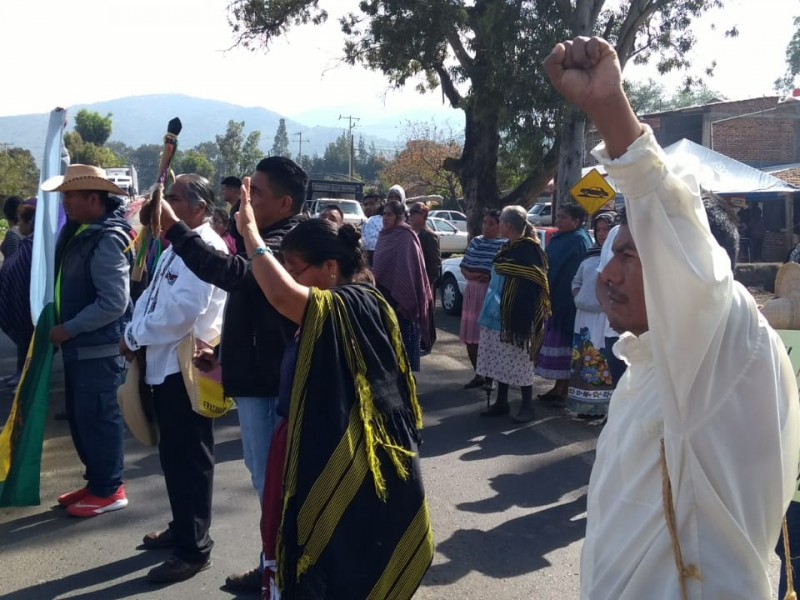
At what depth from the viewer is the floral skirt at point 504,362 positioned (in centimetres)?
684

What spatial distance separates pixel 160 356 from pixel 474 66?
1148cm

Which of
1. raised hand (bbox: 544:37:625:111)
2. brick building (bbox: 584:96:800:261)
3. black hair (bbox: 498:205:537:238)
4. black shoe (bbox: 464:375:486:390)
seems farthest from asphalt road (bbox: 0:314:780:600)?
brick building (bbox: 584:96:800:261)

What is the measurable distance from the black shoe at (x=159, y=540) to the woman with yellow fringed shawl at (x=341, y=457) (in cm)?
193

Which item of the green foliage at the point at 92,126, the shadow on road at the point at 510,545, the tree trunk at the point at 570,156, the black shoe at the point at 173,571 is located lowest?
the shadow on road at the point at 510,545

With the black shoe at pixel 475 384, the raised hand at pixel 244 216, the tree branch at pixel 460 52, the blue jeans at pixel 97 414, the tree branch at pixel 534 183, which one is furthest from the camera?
the tree branch at pixel 534 183

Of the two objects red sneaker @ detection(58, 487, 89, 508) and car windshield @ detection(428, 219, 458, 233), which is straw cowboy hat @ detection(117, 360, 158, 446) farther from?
car windshield @ detection(428, 219, 458, 233)

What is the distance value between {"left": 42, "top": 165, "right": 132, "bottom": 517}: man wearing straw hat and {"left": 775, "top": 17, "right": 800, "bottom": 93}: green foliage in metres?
65.7

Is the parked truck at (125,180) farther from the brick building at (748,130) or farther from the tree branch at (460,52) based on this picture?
the brick building at (748,130)

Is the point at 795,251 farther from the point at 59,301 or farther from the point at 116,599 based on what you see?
the point at 59,301

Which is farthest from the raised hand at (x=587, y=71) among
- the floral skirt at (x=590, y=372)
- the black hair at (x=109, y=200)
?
the floral skirt at (x=590, y=372)

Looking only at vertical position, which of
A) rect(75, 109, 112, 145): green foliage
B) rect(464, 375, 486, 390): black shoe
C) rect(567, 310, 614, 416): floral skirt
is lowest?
rect(464, 375, 486, 390): black shoe

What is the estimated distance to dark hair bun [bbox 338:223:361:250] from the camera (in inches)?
111

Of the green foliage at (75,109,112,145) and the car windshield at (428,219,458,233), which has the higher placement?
the green foliage at (75,109,112,145)

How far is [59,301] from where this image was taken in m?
4.53
